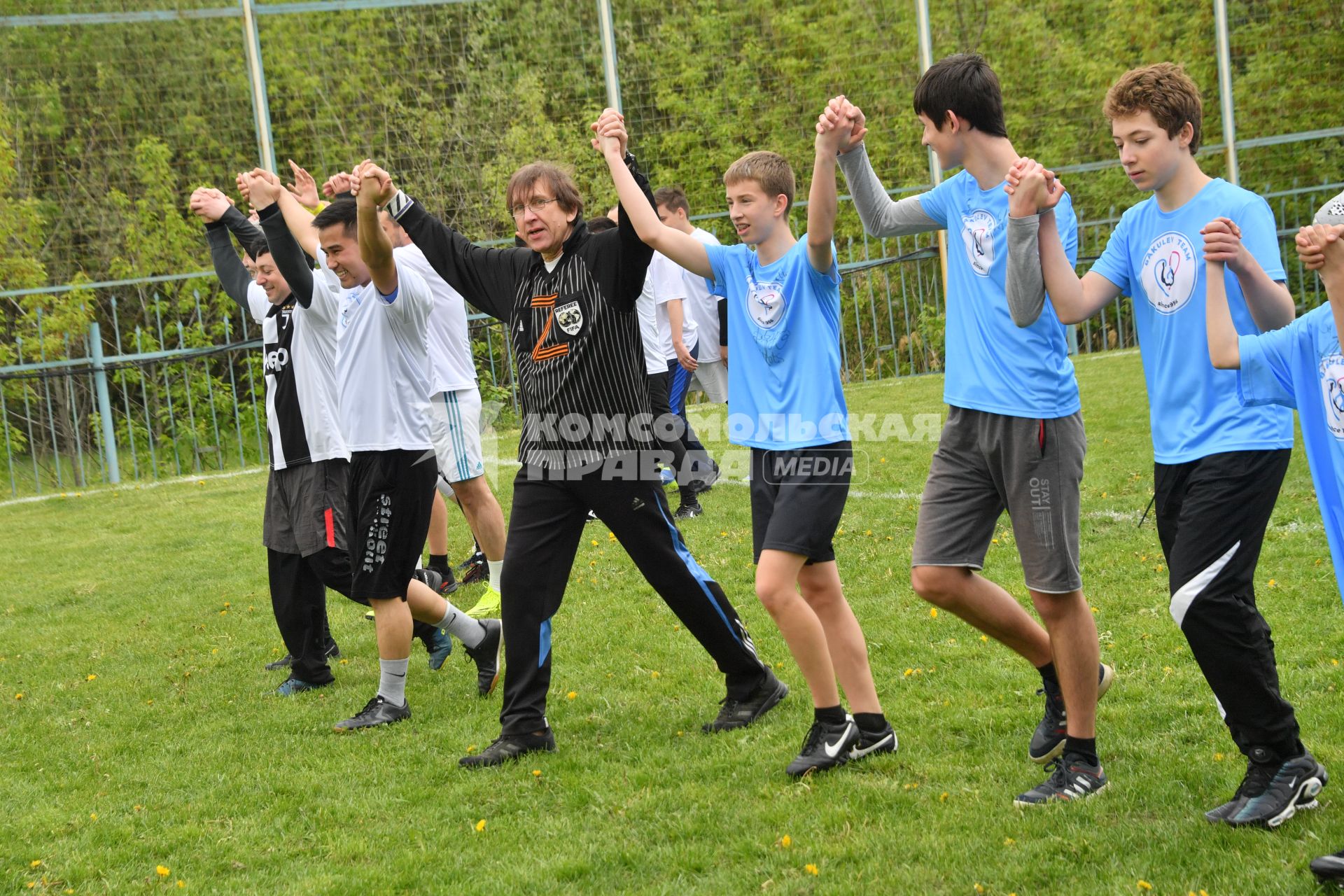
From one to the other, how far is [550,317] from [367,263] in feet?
2.41

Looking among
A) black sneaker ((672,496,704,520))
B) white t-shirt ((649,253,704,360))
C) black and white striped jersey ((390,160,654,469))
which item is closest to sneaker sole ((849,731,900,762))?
black and white striped jersey ((390,160,654,469))

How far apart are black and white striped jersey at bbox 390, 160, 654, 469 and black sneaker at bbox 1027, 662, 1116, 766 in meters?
1.63

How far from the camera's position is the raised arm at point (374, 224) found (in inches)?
177

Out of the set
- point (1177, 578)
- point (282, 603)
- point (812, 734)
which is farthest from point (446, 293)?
point (1177, 578)

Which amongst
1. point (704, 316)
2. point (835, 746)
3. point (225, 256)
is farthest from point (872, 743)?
A: point (704, 316)

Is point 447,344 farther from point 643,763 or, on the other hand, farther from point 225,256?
point 643,763

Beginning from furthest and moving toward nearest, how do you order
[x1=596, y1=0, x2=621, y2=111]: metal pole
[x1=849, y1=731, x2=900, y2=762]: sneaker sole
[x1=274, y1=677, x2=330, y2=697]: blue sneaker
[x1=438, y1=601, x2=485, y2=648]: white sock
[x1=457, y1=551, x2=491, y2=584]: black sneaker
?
1. [x1=596, y1=0, x2=621, y2=111]: metal pole
2. [x1=457, y1=551, x2=491, y2=584]: black sneaker
3. [x1=274, y1=677, x2=330, y2=697]: blue sneaker
4. [x1=438, y1=601, x2=485, y2=648]: white sock
5. [x1=849, y1=731, x2=900, y2=762]: sneaker sole

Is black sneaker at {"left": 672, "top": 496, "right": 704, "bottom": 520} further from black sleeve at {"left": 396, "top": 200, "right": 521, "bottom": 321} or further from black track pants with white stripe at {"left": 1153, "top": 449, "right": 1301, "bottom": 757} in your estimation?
black track pants with white stripe at {"left": 1153, "top": 449, "right": 1301, "bottom": 757}

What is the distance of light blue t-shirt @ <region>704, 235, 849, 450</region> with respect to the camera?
4184 millimetres

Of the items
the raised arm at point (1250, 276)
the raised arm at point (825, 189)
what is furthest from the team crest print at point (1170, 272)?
the raised arm at point (825, 189)

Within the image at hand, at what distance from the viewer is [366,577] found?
200 inches

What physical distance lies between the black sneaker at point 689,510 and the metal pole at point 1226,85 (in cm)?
1066

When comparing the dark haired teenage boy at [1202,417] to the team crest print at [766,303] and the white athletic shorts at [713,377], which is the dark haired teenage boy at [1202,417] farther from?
the white athletic shorts at [713,377]

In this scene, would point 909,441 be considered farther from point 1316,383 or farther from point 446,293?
point 1316,383
